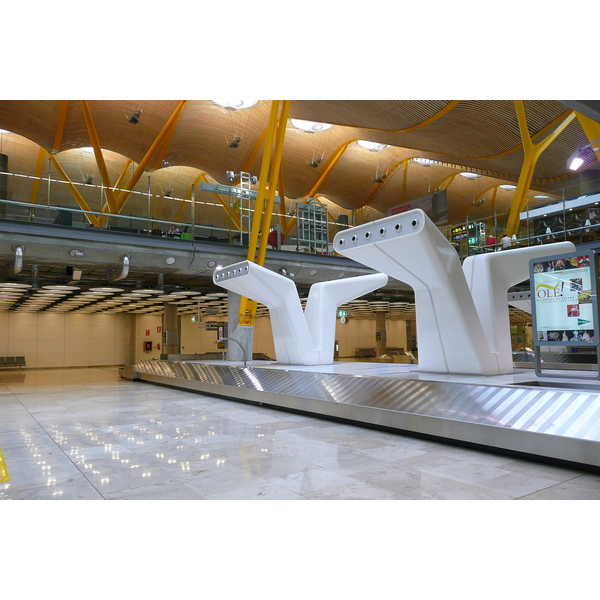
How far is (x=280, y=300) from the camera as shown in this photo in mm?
14797

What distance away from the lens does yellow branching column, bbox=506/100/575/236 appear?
64.9 feet

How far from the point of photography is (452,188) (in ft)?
148

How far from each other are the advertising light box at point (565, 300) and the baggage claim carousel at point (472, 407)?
72 centimetres

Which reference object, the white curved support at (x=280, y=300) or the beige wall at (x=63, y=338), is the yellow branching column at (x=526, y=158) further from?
the beige wall at (x=63, y=338)

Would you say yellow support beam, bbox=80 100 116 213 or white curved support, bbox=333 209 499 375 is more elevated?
yellow support beam, bbox=80 100 116 213

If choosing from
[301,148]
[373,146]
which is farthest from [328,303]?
[373,146]

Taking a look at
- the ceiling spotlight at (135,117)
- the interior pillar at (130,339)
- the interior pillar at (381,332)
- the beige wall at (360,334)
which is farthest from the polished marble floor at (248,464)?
the beige wall at (360,334)

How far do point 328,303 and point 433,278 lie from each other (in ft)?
22.3

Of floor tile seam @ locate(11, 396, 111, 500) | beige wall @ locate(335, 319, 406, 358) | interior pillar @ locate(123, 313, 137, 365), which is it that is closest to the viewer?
floor tile seam @ locate(11, 396, 111, 500)

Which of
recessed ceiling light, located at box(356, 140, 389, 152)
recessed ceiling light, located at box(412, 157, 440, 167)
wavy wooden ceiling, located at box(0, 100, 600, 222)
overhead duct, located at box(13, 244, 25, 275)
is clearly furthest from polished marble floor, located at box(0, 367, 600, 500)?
recessed ceiling light, located at box(412, 157, 440, 167)

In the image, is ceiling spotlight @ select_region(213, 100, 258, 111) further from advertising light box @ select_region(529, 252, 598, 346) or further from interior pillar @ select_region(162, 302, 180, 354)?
advertising light box @ select_region(529, 252, 598, 346)

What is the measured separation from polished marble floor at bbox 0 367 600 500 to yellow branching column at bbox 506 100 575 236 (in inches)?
559

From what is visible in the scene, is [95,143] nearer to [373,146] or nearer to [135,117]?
[135,117]
